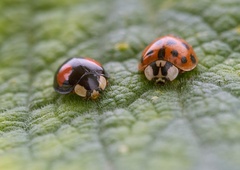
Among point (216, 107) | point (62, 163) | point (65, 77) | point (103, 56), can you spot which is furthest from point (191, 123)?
point (103, 56)

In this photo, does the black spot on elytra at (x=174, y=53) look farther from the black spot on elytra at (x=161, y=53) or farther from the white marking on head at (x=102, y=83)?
the white marking on head at (x=102, y=83)

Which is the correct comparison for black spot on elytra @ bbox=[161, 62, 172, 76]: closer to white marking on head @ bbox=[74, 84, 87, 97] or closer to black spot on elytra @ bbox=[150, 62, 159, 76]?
black spot on elytra @ bbox=[150, 62, 159, 76]

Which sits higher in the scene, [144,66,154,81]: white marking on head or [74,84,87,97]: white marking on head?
[144,66,154,81]: white marking on head

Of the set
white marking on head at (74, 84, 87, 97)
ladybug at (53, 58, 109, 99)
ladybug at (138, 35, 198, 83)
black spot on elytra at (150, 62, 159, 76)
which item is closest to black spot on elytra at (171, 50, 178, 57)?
ladybug at (138, 35, 198, 83)

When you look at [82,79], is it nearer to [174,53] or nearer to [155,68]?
[155,68]

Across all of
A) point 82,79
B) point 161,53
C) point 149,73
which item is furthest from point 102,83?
point 161,53

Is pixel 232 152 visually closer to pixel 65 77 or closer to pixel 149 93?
pixel 149 93

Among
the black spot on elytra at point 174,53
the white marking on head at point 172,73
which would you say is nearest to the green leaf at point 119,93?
the white marking on head at point 172,73
